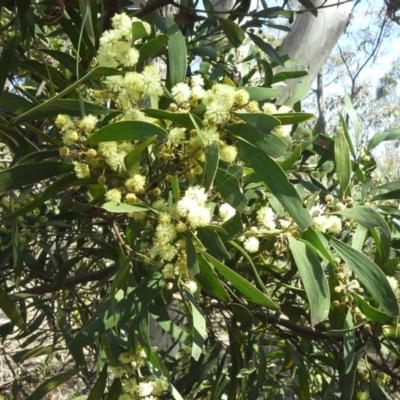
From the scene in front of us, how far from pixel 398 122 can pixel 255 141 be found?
11749 mm

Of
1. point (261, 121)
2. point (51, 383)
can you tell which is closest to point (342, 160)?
point (261, 121)

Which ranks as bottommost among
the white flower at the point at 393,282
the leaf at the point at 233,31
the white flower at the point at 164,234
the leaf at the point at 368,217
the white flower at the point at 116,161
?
the white flower at the point at 393,282

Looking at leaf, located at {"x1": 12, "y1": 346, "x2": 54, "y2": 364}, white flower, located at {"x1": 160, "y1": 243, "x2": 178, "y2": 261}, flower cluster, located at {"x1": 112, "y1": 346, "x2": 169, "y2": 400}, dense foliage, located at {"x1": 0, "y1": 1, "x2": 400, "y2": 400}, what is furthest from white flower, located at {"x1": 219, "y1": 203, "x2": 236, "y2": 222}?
leaf, located at {"x1": 12, "y1": 346, "x2": 54, "y2": 364}

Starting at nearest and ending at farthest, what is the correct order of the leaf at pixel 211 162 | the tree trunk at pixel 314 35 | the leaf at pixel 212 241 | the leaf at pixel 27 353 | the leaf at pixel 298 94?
the leaf at pixel 211 162
the leaf at pixel 212 241
the leaf at pixel 298 94
the leaf at pixel 27 353
the tree trunk at pixel 314 35

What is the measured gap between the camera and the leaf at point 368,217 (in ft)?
2.61

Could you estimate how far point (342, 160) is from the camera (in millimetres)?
951

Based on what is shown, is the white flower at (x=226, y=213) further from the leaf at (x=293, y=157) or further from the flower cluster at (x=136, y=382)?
the flower cluster at (x=136, y=382)

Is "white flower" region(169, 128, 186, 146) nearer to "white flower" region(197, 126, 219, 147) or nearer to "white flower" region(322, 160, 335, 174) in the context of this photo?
"white flower" region(197, 126, 219, 147)

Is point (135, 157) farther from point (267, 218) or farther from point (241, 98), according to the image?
point (267, 218)

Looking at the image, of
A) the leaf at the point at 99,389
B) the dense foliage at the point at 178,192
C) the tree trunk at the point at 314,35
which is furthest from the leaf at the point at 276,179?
the tree trunk at the point at 314,35

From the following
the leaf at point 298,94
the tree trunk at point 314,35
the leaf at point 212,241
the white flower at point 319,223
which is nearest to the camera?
the leaf at point 212,241

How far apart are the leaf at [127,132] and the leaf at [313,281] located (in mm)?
263

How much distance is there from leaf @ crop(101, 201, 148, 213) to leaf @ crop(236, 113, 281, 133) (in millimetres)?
167

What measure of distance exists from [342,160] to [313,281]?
0.86ft
